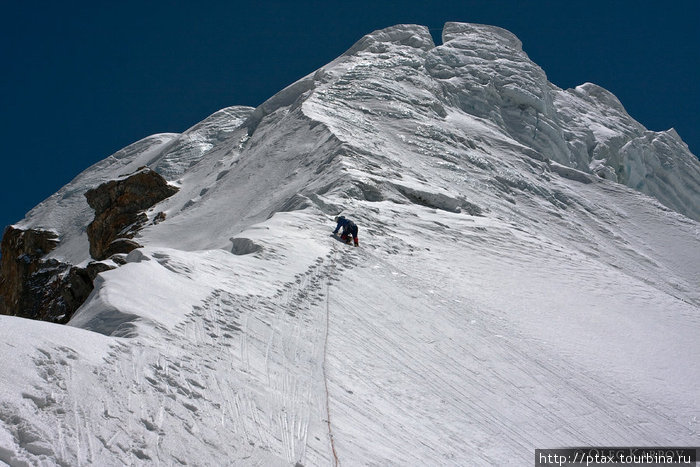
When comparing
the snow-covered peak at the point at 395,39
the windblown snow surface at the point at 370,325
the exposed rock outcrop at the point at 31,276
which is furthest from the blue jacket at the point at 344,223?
the snow-covered peak at the point at 395,39

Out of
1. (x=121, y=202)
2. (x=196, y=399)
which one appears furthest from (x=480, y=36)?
(x=196, y=399)

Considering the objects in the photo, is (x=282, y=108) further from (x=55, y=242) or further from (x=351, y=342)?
(x=351, y=342)

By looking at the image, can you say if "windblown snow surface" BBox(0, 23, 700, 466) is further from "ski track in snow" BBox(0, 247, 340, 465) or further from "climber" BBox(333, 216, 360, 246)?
"climber" BBox(333, 216, 360, 246)

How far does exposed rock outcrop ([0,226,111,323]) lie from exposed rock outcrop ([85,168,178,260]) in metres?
2.62

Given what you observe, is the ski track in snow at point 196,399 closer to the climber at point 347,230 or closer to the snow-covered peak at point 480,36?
the climber at point 347,230

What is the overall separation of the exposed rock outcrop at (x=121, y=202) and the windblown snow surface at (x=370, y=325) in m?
2.20

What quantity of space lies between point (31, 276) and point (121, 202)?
8.06m

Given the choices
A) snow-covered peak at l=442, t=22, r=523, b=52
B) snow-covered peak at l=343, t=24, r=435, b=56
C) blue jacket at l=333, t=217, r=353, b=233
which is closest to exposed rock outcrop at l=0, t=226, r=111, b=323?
blue jacket at l=333, t=217, r=353, b=233

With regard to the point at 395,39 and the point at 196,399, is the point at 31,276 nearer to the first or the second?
the point at 395,39

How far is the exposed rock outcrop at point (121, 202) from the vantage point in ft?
123

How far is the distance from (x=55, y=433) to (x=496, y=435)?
556cm

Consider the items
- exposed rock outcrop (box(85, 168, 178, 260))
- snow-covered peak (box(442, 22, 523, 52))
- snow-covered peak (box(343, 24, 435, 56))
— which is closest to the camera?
exposed rock outcrop (box(85, 168, 178, 260))

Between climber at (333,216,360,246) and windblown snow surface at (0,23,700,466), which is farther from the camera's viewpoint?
climber at (333,216,360,246)

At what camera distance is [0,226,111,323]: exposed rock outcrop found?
34594mm
